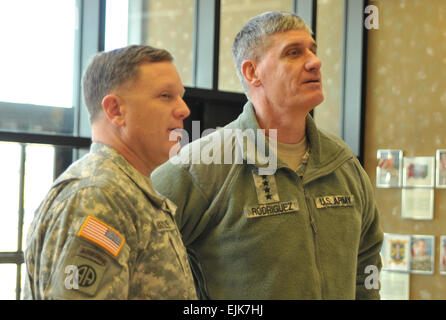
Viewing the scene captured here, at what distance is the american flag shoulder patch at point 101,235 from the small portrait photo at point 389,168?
4312 millimetres

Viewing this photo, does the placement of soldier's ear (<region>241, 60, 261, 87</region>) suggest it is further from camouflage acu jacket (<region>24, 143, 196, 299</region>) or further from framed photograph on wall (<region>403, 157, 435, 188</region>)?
framed photograph on wall (<region>403, 157, 435, 188</region>)

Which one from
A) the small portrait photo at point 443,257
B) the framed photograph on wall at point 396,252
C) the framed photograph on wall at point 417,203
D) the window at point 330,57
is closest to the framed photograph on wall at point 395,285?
the framed photograph on wall at point 396,252

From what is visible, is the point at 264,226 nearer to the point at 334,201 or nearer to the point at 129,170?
the point at 334,201

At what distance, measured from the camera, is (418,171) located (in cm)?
510

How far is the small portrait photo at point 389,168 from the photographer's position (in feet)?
17.2

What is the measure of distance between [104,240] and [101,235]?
0.01m

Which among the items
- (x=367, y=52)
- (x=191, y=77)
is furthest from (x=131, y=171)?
(x=367, y=52)

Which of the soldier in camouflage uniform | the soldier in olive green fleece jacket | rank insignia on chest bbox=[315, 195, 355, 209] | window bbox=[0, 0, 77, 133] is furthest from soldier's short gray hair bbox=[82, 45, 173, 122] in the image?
window bbox=[0, 0, 77, 133]

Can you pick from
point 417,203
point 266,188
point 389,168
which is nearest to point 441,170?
point 417,203

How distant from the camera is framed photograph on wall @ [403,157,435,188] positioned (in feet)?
16.5

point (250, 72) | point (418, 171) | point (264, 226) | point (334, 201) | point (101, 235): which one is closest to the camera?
point (101, 235)

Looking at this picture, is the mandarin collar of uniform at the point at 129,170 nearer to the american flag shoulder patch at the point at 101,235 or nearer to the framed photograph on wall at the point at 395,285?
the american flag shoulder patch at the point at 101,235

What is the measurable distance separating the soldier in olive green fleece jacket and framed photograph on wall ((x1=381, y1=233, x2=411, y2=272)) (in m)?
→ 3.23

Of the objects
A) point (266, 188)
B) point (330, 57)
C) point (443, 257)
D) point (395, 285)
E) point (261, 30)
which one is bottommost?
point (395, 285)
